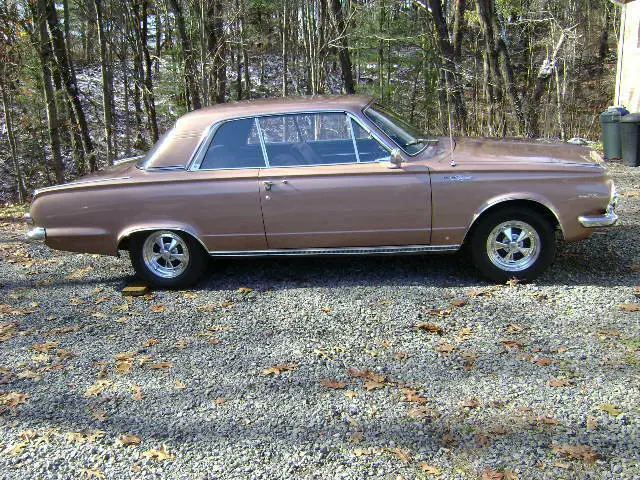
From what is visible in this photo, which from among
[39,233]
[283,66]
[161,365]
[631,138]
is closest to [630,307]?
[161,365]

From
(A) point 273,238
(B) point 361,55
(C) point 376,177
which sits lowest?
(A) point 273,238

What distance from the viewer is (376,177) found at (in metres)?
5.45

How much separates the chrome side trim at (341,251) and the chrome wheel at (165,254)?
31 cm

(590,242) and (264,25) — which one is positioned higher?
(264,25)

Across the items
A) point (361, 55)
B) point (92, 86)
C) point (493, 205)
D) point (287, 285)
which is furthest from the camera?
point (92, 86)

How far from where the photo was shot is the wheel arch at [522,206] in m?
5.28

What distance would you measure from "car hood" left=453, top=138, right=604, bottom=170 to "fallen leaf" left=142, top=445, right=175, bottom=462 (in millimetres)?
3473

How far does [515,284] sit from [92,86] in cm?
2326

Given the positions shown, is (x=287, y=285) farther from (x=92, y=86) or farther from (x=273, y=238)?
(x=92, y=86)

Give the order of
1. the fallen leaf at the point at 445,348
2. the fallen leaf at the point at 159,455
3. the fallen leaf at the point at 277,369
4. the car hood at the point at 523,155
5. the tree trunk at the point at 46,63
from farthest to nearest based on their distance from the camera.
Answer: the tree trunk at the point at 46,63
the car hood at the point at 523,155
the fallen leaf at the point at 445,348
the fallen leaf at the point at 277,369
the fallen leaf at the point at 159,455

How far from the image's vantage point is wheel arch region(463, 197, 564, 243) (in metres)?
5.28

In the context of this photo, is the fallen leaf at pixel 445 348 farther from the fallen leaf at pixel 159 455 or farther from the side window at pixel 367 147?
the fallen leaf at pixel 159 455

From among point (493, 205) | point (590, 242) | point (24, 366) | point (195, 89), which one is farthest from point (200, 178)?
point (195, 89)

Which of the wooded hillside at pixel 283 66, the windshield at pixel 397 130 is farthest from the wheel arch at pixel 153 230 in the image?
the wooded hillside at pixel 283 66
